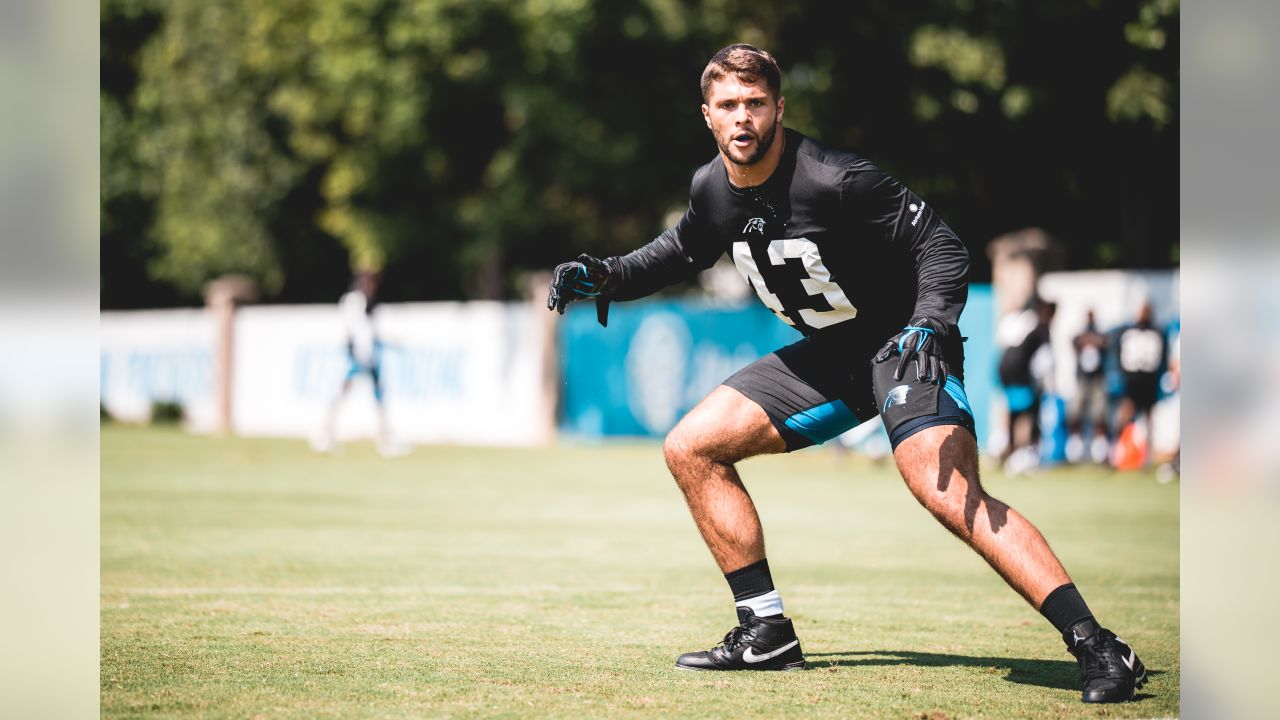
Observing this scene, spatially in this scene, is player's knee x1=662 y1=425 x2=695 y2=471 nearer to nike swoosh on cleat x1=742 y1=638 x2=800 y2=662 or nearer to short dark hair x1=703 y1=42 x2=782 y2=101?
nike swoosh on cleat x1=742 y1=638 x2=800 y2=662

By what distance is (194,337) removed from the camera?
3191 cm

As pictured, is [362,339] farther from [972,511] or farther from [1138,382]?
[972,511]

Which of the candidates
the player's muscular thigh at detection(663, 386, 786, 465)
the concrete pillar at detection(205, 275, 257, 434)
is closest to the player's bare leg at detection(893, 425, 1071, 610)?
the player's muscular thigh at detection(663, 386, 786, 465)

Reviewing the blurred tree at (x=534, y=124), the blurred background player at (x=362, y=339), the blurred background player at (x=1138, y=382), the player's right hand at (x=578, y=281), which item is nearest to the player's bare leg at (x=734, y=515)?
the player's right hand at (x=578, y=281)

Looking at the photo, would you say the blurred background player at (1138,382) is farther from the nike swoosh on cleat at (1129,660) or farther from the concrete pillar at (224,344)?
the concrete pillar at (224,344)

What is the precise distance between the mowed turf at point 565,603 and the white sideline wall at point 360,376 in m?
10.3

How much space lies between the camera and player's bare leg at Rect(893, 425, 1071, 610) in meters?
4.83

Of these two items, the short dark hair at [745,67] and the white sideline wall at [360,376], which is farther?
the white sideline wall at [360,376]

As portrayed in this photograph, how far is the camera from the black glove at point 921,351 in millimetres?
4711

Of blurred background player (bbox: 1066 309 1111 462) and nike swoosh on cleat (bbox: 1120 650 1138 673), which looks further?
blurred background player (bbox: 1066 309 1111 462)
